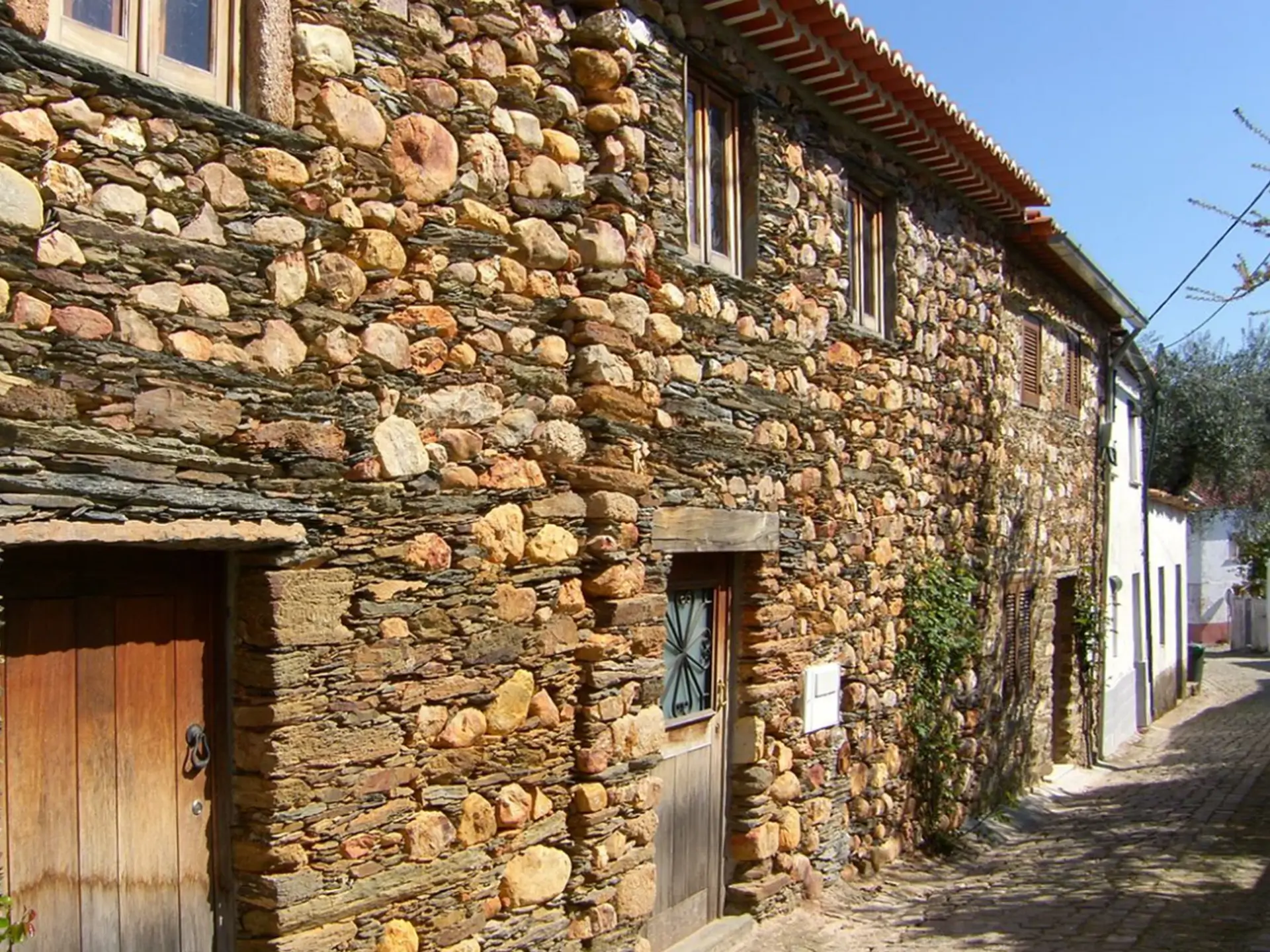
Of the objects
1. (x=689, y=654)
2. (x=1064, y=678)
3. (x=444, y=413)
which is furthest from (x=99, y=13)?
(x=1064, y=678)

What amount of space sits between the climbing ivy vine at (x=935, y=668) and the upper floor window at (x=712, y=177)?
115 inches

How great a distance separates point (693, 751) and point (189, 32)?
3.92 m

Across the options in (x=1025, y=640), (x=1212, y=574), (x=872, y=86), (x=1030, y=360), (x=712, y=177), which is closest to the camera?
(x=712, y=177)

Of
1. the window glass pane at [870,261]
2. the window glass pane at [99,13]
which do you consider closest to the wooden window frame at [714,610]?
the window glass pane at [870,261]

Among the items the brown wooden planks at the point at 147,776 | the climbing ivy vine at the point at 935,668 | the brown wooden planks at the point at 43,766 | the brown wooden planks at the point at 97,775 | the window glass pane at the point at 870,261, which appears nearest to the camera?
the brown wooden planks at the point at 43,766

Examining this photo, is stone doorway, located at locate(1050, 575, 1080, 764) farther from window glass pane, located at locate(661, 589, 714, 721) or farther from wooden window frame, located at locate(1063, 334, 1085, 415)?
window glass pane, located at locate(661, 589, 714, 721)

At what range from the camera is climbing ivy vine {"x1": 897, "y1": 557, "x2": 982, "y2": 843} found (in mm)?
8016

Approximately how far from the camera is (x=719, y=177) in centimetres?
622

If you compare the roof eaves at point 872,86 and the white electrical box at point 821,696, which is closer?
the roof eaves at point 872,86

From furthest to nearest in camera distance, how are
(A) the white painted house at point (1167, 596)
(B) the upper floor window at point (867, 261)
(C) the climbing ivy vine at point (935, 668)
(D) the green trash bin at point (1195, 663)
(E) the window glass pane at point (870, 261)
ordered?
(D) the green trash bin at point (1195, 663), (A) the white painted house at point (1167, 596), (C) the climbing ivy vine at point (935, 668), (E) the window glass pane at point (870, 261), (B) the upper floor window at point (867, 261)

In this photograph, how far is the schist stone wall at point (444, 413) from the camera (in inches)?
131

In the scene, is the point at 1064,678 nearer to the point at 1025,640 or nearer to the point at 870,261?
the point at 1025,640

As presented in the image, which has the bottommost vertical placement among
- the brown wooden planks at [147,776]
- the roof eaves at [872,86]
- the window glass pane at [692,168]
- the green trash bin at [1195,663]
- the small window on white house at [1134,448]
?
the green trash bin at [1195,663]

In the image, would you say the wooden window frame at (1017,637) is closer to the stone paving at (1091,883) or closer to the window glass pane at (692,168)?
the stone paving at (1091,883)
